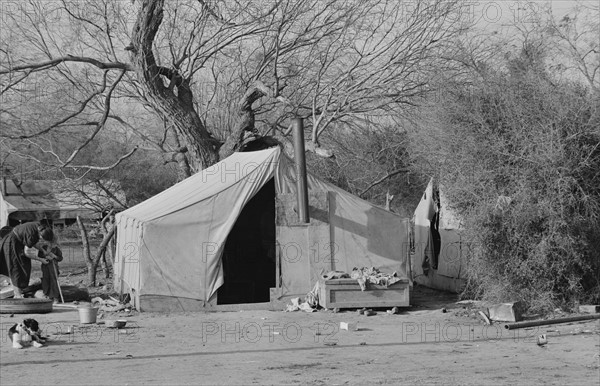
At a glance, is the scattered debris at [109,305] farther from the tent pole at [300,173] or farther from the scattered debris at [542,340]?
the scattered debris at [542,340]

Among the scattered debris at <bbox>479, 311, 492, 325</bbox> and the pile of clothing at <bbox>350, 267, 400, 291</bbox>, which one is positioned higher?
the pile of clothing at <bbox>350, 267, 400, 291</bbox>

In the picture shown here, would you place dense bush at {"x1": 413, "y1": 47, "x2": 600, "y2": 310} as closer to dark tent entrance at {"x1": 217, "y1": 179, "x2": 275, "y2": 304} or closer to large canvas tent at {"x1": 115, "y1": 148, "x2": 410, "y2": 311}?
large canvas tent at {"x1": 115, "y1": 148, "x2": 410, "y2": 311}

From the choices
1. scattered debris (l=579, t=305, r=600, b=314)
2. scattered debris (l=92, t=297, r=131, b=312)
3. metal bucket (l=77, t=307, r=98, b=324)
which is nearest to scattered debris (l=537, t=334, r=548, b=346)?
scattered debris (l=579, t=305, r=600, b=314)

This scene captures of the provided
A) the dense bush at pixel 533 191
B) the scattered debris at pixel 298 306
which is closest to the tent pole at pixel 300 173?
the scattered debris at pixel 298 306

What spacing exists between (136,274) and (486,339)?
6244mm

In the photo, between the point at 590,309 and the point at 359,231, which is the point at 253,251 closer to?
the point at 359,231

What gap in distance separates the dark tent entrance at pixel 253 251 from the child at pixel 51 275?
3406mm

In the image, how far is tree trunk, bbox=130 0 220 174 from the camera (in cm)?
1662

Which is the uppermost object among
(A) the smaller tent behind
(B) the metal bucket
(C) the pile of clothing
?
(A) the smaller tent behind

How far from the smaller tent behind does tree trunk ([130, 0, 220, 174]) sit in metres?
4.96

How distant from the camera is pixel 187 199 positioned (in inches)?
562

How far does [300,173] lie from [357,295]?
235 cm

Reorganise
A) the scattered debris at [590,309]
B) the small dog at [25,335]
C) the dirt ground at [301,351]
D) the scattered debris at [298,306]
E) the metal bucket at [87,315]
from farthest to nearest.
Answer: the scattered debris at [298,306] < the metal bucket at [87,315] < the scattered debris at [590,309] < the small dog at [25,335] < the dirt ground at [301,351]

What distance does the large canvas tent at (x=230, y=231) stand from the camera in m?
13.6
